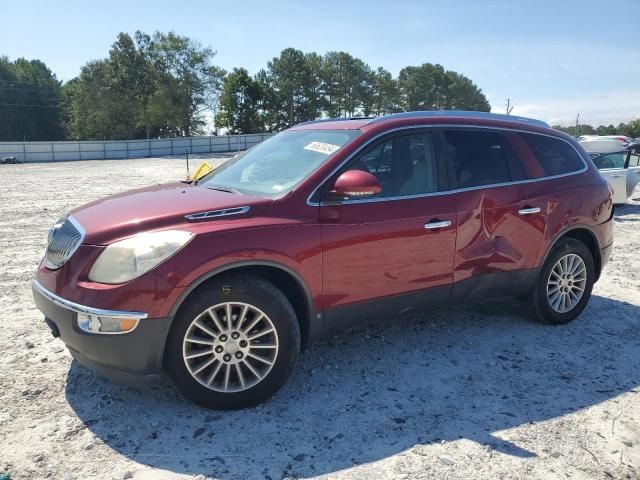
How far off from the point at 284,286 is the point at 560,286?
2.81 meters

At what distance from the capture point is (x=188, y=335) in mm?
3070

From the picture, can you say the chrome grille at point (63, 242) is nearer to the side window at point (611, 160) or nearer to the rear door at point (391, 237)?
the rear door at point (391, 237)

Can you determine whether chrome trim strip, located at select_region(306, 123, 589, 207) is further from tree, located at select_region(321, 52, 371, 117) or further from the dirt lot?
tree, located at select_region(321, 52, 371, 117)

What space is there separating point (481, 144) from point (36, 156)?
49192 millimetres

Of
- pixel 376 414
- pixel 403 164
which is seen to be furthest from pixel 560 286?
pixel 376 414

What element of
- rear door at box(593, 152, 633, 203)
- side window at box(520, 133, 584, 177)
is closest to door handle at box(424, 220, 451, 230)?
side window at box(520, 133, 584, 177)

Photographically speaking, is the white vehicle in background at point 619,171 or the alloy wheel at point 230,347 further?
the white vehicle in background at point 619,171

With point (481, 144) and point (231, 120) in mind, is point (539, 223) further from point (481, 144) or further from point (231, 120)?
point (231, 120)

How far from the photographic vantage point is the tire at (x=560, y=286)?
15.3 feet

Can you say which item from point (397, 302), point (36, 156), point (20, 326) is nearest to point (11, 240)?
point (20, 326)

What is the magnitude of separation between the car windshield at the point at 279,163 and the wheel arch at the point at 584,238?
2.16 meters

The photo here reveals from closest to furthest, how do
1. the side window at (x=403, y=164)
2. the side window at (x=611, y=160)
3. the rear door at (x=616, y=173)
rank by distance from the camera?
the side window at (x=403, y=164) → the rear door at (x=616, y=173) → the side window at (x=611, y=160)

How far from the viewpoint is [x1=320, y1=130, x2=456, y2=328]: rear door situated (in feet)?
11.4

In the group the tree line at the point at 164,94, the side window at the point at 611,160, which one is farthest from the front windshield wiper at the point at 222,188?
the tree line at the point at 164,94
